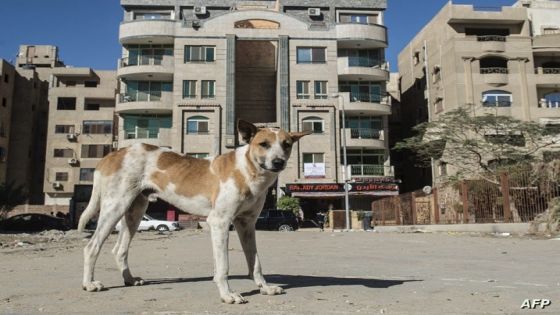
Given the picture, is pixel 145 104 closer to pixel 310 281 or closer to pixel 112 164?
pixel 112 164

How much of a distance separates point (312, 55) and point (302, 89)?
3.54m

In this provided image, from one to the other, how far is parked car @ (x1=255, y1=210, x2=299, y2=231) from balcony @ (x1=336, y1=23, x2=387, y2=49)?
21080 millimetres

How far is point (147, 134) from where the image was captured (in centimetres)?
4647

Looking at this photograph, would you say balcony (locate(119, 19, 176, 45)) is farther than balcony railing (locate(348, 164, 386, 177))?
Yes

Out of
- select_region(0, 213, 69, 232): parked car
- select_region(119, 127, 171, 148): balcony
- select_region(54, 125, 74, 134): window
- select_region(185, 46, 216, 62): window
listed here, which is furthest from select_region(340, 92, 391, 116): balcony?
select_region(54, 125, 74, 134): window

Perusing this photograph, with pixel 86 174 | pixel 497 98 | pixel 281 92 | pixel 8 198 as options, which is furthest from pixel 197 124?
pixel 497 98

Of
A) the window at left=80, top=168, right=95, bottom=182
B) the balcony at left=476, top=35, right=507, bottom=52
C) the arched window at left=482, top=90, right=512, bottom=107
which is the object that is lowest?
the window at left=80, top=168, right=95, bottom=182

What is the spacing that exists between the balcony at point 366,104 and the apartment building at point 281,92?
0.09 meters

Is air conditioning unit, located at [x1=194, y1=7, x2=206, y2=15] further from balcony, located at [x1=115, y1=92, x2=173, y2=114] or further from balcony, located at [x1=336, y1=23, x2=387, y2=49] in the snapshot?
balcony, located at [x1=336, y1=23, x2=387, y2=49]

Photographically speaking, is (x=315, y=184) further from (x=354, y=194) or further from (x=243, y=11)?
(x=243, y=11)

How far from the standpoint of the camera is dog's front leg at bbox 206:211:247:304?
4.98 meters

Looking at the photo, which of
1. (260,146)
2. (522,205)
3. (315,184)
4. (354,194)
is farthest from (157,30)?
(260,146)

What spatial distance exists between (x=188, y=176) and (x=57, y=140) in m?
58.2

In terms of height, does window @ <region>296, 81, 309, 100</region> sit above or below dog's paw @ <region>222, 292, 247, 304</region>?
above
